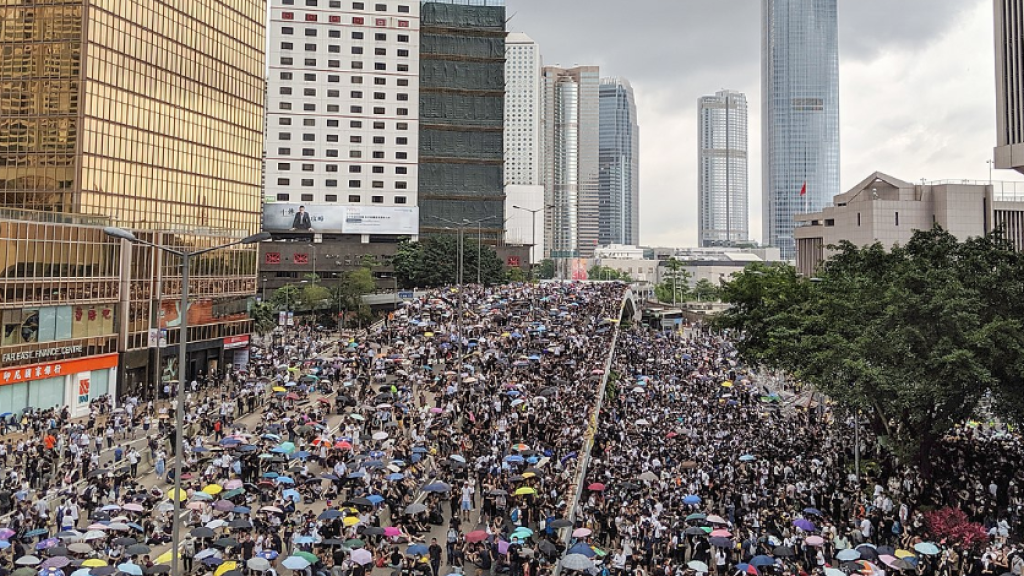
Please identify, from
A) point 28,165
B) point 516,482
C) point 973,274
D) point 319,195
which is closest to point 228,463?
point 516,482

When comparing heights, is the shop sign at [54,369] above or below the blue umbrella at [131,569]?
above

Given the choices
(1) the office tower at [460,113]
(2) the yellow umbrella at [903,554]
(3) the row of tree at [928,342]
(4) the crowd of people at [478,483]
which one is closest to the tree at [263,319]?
(4) the crowd of people at [478,483]

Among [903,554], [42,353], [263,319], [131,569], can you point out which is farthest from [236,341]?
[903,554]

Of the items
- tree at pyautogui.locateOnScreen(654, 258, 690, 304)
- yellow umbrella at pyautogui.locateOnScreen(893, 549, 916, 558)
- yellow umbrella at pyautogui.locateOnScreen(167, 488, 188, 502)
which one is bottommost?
yellow umbrella at pyautogui.locateOnScreen(893, 549, 916, 558)

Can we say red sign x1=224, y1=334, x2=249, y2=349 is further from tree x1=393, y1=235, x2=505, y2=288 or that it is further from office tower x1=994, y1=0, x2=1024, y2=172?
office tower x1=994, y1=0, x2=1024, y2=172

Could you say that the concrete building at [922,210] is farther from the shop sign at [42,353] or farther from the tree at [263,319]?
the shop sign at [42,353]

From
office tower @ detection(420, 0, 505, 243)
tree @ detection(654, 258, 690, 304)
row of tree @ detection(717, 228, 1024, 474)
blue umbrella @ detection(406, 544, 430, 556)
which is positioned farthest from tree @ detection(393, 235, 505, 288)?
blue umbrella @ detection(406, 544, 430, 556)

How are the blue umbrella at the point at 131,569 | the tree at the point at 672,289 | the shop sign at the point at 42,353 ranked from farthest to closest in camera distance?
the tree at the point at 672,289
the shop sign at the point at 42,353
the blue umbrella at the point at 131,569
